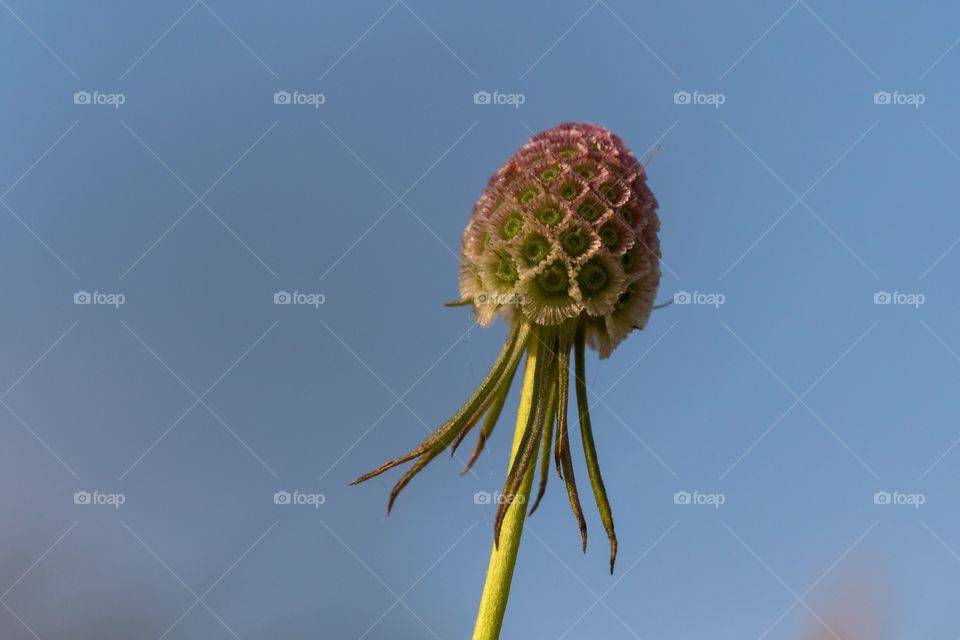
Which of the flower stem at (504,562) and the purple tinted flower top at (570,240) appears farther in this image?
the purple tinted flower top at (570,240)

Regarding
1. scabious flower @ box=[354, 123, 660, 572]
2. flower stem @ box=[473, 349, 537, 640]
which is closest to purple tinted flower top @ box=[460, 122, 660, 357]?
scabious flower @ box=[354, 123, 660, 572]

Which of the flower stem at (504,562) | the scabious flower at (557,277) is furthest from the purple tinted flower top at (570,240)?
the flower stem at (504,562)

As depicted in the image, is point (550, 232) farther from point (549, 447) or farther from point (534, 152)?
point (549, 447)

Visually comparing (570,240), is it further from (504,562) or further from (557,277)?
(504,562)

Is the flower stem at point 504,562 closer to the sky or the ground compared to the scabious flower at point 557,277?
closer to the ground

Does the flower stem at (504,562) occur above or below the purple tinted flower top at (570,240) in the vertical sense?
below

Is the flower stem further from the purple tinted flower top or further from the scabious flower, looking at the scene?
the purple tinted flower top

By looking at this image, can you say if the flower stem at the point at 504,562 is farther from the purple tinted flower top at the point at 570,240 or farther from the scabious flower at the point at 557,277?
the purple tinted flower top at the point at 570,240
